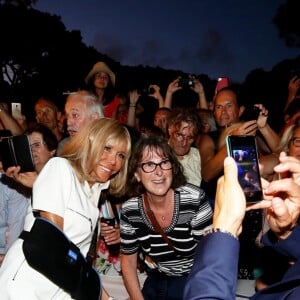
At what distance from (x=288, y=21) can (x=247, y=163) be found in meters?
16.1

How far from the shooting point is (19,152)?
122 inches

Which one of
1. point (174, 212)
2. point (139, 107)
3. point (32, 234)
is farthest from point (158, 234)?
point (139, 107)

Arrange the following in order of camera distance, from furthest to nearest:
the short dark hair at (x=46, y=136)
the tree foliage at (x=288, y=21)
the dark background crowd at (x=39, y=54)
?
the dark background crowd at (x=39, y=54) < the tree foliage at (x=288, y=21) < the short dark hair at (x=46, y=136)

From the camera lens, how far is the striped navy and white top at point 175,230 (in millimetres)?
3021

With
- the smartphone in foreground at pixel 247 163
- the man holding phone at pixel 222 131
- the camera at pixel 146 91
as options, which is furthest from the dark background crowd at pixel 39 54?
the smartphone in foreground at pixel 247 163

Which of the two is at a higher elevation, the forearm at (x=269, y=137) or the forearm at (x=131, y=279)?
the forearm at (x=269, y=137)

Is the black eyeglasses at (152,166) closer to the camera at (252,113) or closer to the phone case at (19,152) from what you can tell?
the phone case at (19,152)

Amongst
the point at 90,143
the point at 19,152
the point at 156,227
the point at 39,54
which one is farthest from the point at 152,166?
the point at 39,54

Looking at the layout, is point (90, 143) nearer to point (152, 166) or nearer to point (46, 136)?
point (152, 166)

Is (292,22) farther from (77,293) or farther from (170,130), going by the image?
(77,293)

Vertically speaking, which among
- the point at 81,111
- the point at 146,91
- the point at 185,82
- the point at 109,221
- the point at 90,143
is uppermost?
the point at 185,82

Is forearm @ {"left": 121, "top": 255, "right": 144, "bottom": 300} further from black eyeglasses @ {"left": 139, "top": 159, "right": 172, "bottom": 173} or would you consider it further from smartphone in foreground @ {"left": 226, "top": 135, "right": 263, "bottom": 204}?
smartphone in foreground @ {"left": 226, "top": 135, "right": 263, "bottom": 204}

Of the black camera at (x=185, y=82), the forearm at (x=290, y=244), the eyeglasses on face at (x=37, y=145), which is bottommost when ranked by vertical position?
the forearm at (x=290, y=244)

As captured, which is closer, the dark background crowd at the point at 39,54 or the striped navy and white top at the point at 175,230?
the striped navy and white top at the point at 175,230
